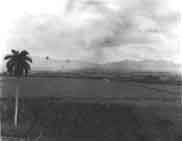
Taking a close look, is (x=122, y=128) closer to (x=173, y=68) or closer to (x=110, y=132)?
(x=110, y=132)

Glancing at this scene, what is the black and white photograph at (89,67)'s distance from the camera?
7891mm

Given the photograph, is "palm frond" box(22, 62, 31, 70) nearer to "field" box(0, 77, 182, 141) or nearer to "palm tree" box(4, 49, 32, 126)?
"palm tree" box(4, 49, 32, 126)

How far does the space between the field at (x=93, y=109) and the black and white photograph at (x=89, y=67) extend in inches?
1.5

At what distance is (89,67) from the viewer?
26.3ft

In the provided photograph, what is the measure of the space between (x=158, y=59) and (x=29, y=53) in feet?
17.4

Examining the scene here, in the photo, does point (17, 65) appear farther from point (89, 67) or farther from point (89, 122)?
point (89, 122)

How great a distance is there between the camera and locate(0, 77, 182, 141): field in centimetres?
768

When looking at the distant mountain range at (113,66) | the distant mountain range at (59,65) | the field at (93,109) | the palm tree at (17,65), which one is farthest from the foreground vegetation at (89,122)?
Result: the distant mountain range at (113,66)

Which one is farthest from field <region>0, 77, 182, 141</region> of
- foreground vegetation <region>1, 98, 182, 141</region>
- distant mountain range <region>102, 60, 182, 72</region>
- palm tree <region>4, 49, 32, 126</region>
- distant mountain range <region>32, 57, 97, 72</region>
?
distant mountain range <region>102, 60, 182, 72</region>

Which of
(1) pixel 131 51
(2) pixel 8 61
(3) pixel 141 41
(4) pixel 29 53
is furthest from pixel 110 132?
(2) pixel 8 61

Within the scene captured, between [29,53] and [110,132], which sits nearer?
[110,132]

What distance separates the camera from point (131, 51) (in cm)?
816

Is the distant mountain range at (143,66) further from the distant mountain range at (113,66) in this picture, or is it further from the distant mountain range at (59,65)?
the distant mountain range at (59,65)

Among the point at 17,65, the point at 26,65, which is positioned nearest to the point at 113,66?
the point at 26,65
